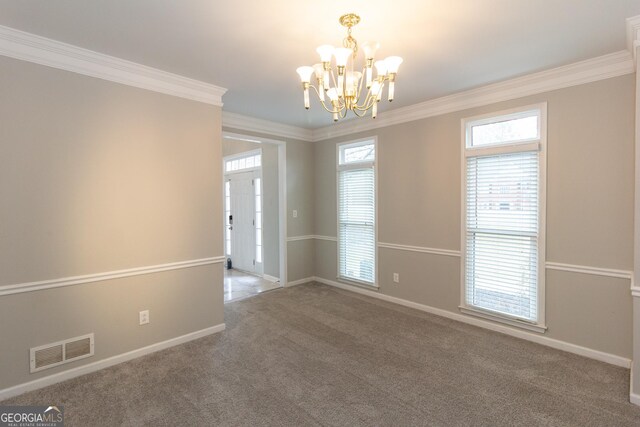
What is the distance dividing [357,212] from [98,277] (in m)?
3.32

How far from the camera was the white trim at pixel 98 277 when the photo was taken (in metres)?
2.41

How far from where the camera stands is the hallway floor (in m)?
4.98

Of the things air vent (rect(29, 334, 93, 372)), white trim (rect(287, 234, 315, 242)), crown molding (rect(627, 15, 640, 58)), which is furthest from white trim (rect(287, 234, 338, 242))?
crown molding (rect(627, 15, 640, 58))

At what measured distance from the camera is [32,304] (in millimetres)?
2477

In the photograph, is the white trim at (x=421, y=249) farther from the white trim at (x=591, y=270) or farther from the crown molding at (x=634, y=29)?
the crown molding at (x=634, y=29)

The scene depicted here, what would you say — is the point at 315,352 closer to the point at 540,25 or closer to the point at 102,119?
the point at 102,119

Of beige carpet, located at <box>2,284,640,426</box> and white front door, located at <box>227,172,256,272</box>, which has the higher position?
white front door, located at <box>227,172,256,272</box>

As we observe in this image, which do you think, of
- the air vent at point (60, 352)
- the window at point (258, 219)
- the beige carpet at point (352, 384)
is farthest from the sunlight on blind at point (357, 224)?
the air vent at point (60, 352)

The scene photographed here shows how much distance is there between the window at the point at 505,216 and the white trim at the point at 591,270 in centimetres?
11

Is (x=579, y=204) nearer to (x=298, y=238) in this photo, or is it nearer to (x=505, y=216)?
(x=505, y=216)

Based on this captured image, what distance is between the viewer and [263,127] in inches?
192

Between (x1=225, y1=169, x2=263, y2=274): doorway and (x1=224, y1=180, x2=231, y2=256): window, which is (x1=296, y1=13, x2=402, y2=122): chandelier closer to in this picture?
(x1=225, y1=169, x2=263, y2=274): doorway

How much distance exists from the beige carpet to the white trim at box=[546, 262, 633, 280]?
76cm

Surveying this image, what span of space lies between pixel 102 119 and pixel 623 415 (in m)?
4.38
